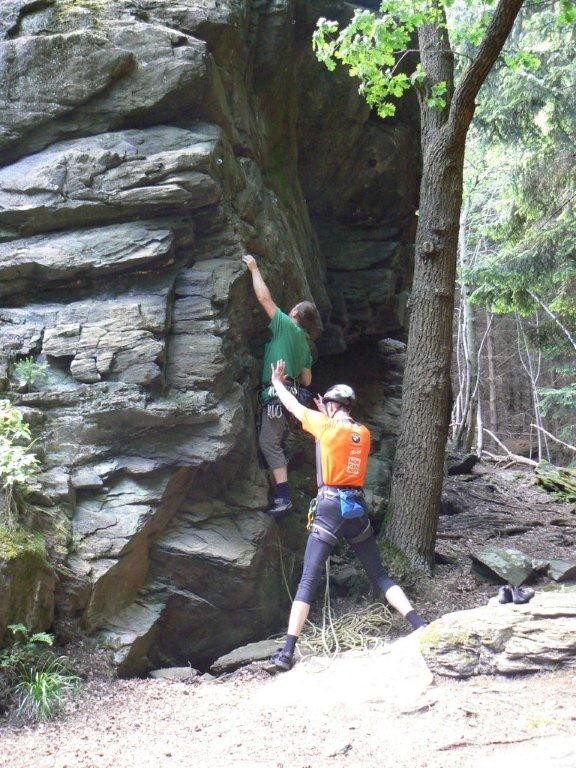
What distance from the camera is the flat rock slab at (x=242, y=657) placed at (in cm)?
633

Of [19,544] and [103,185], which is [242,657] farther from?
[103,185]

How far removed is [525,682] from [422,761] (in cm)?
139

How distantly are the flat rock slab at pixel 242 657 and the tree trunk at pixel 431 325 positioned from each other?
7.31ft

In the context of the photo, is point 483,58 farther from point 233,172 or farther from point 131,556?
point 131,556

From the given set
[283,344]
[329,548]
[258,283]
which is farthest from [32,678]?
[258,283]

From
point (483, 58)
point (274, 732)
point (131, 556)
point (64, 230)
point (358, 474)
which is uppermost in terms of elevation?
point (483, 58)

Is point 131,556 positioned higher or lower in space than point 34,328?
lower

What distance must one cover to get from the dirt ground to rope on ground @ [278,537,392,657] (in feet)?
1.15

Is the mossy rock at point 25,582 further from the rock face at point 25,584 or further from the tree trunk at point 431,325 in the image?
the tree trunk at point 431,325

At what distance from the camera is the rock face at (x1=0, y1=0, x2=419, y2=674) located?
6.32 meters

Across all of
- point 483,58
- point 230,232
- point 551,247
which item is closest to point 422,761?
point 230,232

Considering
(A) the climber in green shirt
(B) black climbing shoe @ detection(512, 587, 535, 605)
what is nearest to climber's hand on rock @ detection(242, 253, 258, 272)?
(A) the climber in green shirt

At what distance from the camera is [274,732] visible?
4.50 m

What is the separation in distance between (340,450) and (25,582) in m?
2.91
